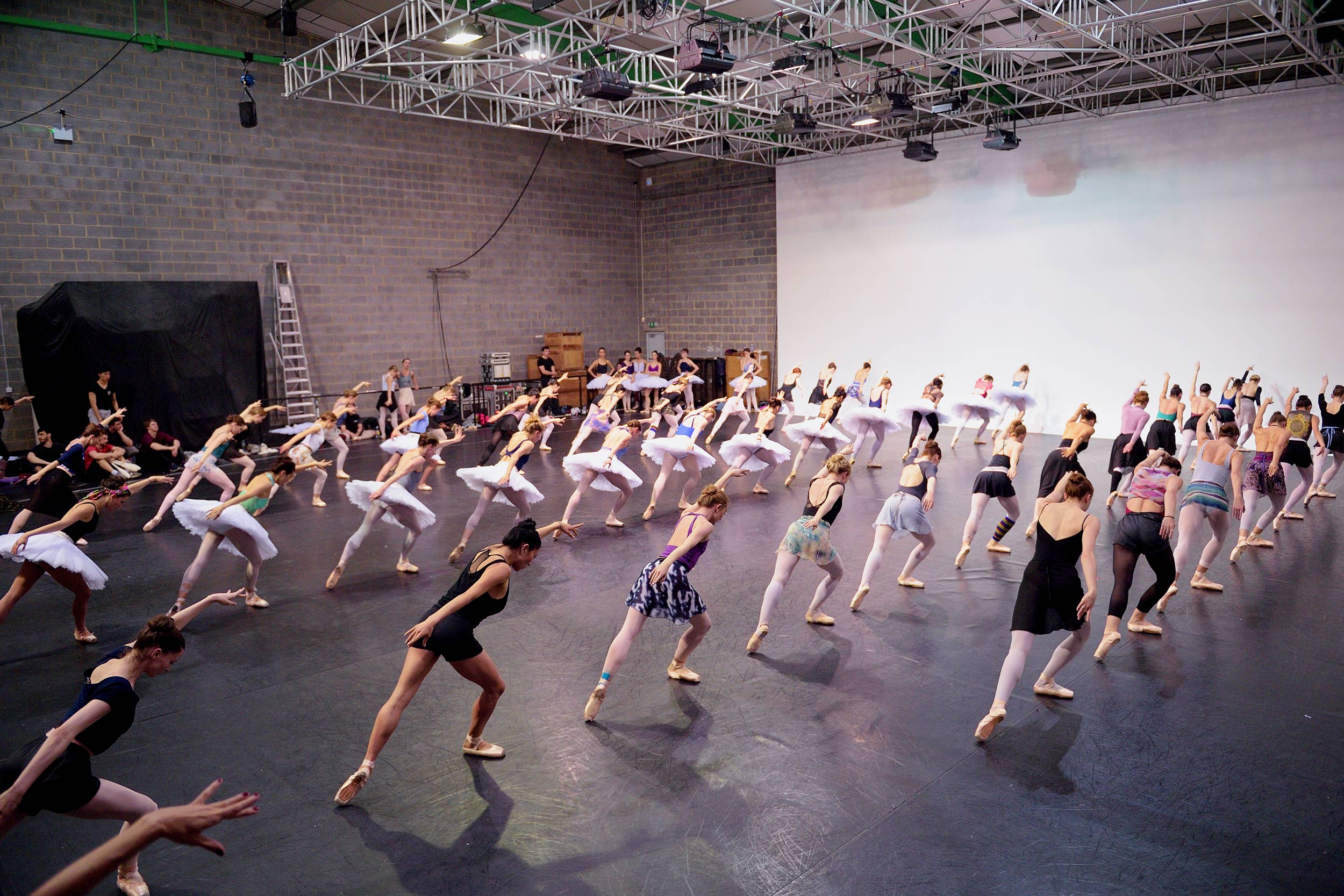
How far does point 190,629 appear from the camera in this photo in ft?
20.8

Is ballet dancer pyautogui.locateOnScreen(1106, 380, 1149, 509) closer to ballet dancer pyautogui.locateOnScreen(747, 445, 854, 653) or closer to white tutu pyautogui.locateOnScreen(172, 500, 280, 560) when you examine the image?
ballet dancer pyautogui.locateOnScreen(747, 445, 854, 653)

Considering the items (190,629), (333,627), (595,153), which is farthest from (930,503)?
(595,153)

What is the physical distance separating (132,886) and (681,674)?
2851 mm

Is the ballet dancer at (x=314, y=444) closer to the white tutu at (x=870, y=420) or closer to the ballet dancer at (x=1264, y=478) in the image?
the white tutu at (x=870, y=420)

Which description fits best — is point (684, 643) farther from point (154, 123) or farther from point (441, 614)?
point (154, 123)

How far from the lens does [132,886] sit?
11.1ft

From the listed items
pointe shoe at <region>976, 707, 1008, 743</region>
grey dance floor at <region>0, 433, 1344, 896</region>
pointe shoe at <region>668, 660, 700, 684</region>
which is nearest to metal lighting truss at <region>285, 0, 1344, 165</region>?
grey dance floor at <region>0, 433, 1344, 896</region>

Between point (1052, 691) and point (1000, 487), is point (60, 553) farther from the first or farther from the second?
point (1000, 487)

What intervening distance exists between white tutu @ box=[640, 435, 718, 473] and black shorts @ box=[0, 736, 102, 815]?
21.3 feet

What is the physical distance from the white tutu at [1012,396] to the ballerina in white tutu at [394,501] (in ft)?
27.5

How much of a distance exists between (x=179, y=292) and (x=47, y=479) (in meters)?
8.32

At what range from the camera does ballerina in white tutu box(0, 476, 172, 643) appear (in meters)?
5.34

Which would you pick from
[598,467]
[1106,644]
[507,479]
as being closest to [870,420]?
[598,467]

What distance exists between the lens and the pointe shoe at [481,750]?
4.43 metres
